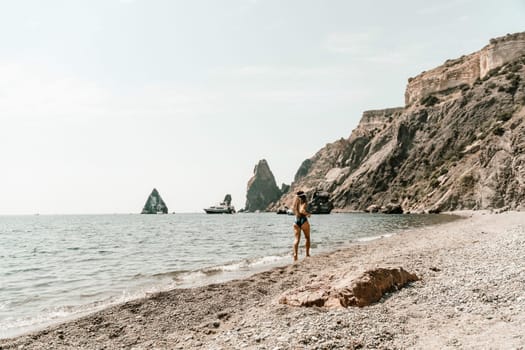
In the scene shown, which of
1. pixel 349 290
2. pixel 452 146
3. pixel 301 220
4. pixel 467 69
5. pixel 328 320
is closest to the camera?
pixel 328 320

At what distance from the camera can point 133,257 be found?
28.2 metres

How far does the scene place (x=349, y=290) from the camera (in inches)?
376

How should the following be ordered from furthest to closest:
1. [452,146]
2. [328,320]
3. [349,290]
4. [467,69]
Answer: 1. [467,69]
2. [452,146]
3. [349,290]
4. [328,320]

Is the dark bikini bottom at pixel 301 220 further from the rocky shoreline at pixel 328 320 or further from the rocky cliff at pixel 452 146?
the rocky cliff at pixel 452 146

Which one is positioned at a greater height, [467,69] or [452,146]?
[467,69]

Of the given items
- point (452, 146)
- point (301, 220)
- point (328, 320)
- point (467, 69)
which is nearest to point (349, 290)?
point (328, 320)

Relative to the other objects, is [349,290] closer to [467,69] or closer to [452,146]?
[452,146]

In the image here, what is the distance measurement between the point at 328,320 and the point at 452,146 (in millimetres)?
101764

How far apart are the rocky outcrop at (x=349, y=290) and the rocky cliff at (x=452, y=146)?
50183 millimetres

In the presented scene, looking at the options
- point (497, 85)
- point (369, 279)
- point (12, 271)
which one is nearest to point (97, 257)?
point (12, 271)

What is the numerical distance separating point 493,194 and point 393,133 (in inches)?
2677

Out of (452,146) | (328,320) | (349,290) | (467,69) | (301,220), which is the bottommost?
(328,320)

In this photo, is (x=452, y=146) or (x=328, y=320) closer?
(x=328, y=320)

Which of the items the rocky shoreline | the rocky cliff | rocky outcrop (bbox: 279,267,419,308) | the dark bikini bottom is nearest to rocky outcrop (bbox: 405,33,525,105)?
the rocky cliff
